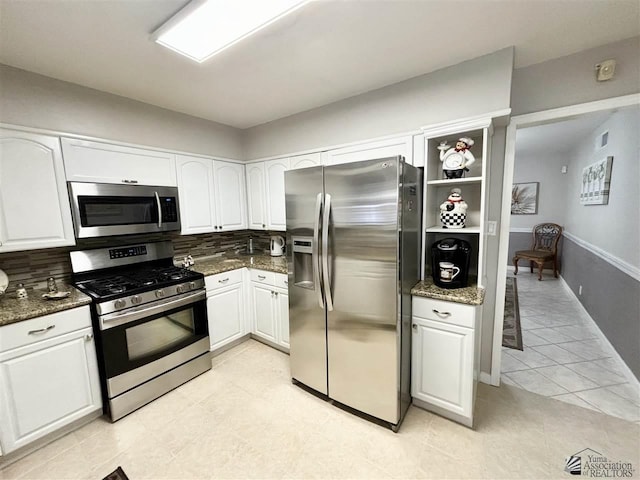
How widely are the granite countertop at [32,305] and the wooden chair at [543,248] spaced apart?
673cm

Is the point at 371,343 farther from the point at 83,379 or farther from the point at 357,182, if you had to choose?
the point at 83,379

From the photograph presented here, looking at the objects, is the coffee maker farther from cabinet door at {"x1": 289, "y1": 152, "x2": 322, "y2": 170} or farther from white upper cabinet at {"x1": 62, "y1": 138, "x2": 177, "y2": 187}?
white upper cabinet at {"x1": 62, "y1": 138, "x2": 177, "y2": 187}

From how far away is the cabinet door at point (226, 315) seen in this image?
2641 mm

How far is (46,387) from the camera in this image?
1690mm

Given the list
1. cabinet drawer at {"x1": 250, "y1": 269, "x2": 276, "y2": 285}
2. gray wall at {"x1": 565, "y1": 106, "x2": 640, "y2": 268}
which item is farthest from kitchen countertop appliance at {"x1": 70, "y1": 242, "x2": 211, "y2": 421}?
gray wall at {"x1": 565, "y1": 106, "x2": 640, "y2": 268}

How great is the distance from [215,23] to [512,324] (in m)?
4.22

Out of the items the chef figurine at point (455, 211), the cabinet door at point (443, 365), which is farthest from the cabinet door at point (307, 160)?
the cabinet door at point (443, 365)

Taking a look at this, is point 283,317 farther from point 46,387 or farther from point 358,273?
point 46,387

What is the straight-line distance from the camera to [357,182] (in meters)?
1.73

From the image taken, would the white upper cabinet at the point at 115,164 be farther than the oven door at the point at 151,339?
Yes

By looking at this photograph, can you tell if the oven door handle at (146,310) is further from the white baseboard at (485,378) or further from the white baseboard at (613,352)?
the white baseboard at (613,352)

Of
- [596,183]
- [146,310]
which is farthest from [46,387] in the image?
[596,183]

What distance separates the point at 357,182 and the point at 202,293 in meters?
1.74

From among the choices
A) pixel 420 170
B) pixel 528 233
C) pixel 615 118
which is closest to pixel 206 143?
pixel 420 170
